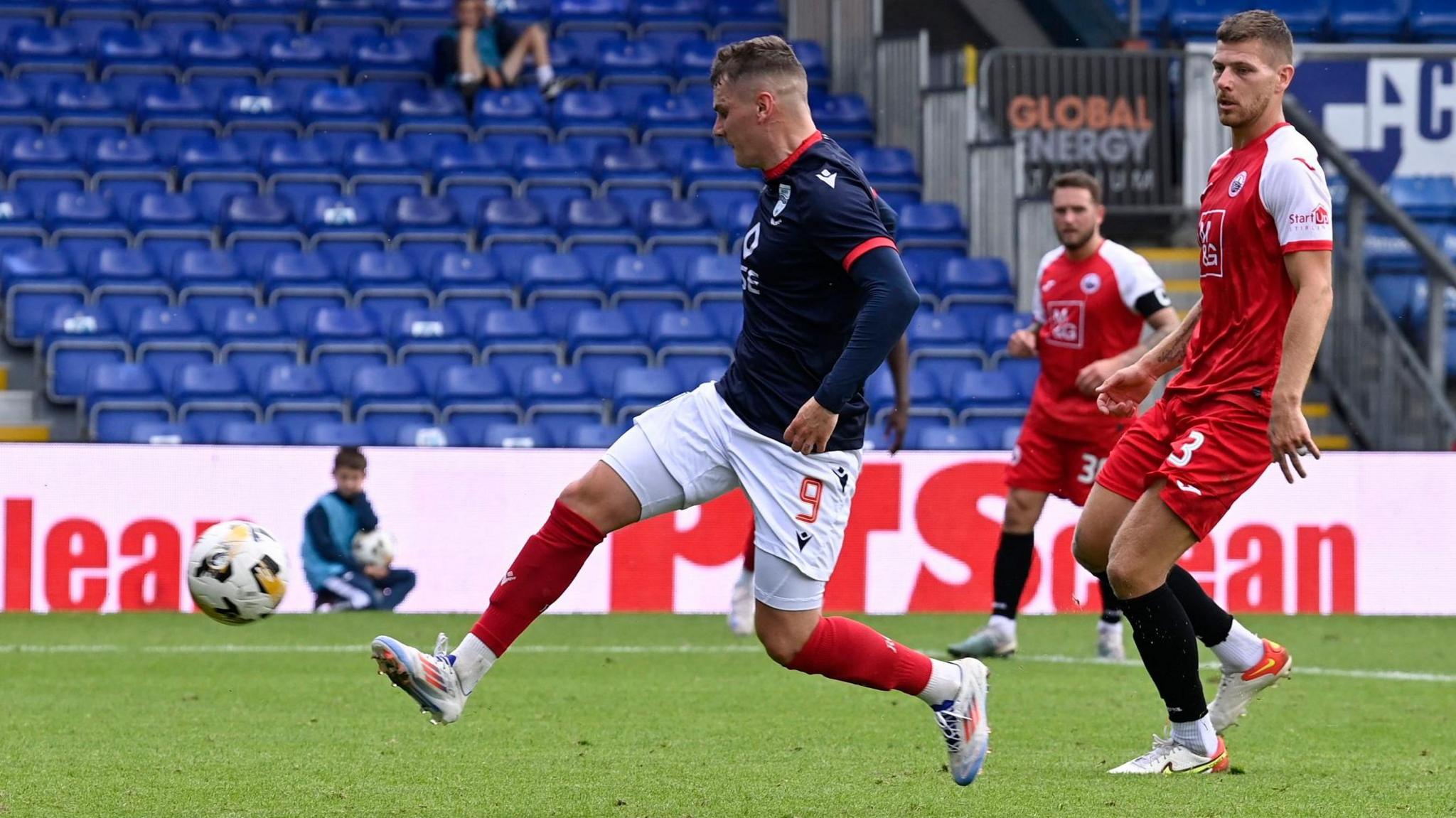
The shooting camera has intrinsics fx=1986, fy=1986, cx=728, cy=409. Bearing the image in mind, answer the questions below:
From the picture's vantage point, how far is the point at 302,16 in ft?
61.9

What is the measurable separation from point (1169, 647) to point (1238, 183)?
136cm

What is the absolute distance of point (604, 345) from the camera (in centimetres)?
1536

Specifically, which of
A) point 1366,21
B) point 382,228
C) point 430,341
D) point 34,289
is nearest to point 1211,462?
point 430,341

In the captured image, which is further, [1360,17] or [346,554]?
[1360,17]

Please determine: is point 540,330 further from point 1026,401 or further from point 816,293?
point 816,293

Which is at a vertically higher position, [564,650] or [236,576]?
[236,576]

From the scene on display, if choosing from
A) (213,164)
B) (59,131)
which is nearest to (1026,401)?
(213,164)

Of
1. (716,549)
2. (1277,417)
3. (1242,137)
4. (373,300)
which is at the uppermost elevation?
(1242,137)

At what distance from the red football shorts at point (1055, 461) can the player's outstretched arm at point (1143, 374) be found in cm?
339

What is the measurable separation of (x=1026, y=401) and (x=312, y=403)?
5.40m

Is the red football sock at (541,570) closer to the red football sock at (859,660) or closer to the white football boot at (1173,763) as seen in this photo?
the red football sock at (859,660)

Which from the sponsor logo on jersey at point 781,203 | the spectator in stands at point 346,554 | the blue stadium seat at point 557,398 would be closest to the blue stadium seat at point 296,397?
the blue stadium seat at point 557,398

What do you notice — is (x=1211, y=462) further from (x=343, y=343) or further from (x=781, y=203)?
(x=343, y=343)

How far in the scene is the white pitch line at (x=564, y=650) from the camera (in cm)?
941
